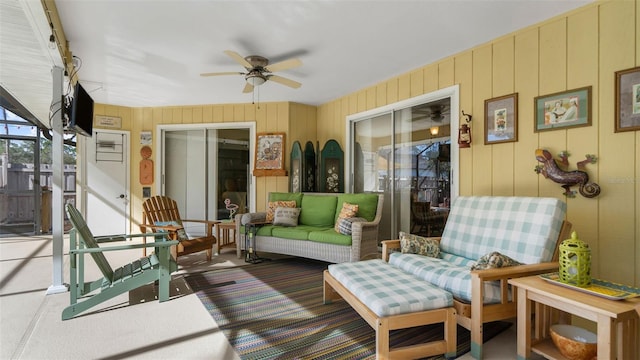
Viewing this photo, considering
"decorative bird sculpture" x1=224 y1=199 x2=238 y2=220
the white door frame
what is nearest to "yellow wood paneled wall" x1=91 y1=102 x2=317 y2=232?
the white door frame

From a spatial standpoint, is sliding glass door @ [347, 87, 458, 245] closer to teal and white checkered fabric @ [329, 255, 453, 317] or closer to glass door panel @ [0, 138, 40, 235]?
teal and white checkered fabric @ [329, 255, 453, 317]

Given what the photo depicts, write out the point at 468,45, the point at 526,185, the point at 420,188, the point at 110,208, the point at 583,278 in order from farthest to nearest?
1. the point at 110,208
2. the point at 420,188
3. the point at 468,45
4. the point at 526,185
5. the point at 583,278

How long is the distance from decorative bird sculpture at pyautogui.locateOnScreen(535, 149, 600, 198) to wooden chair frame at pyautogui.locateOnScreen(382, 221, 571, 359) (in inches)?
29.9

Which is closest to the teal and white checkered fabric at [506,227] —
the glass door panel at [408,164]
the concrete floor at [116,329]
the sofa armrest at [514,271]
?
the sofa armrest at [514,271]

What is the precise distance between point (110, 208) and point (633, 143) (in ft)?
22.6

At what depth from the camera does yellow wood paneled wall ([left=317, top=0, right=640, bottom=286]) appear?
2.26 m

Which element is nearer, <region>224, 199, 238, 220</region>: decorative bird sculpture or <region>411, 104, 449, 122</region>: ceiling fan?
<region>411, 104, 449, 122</region>: ceiling fan

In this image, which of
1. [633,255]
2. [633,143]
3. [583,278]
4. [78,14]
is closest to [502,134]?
[633,143]

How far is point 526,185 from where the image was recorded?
2.83 m

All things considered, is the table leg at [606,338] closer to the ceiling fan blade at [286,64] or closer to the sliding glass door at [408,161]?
the sliding glass door at [408,161]

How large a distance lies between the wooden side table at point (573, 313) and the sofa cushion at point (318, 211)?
2.60m

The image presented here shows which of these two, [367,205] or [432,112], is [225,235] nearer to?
[367,205]

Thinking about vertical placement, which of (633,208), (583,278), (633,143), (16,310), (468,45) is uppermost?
(468,45)

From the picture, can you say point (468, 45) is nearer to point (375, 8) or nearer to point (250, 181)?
point (375, 8)
